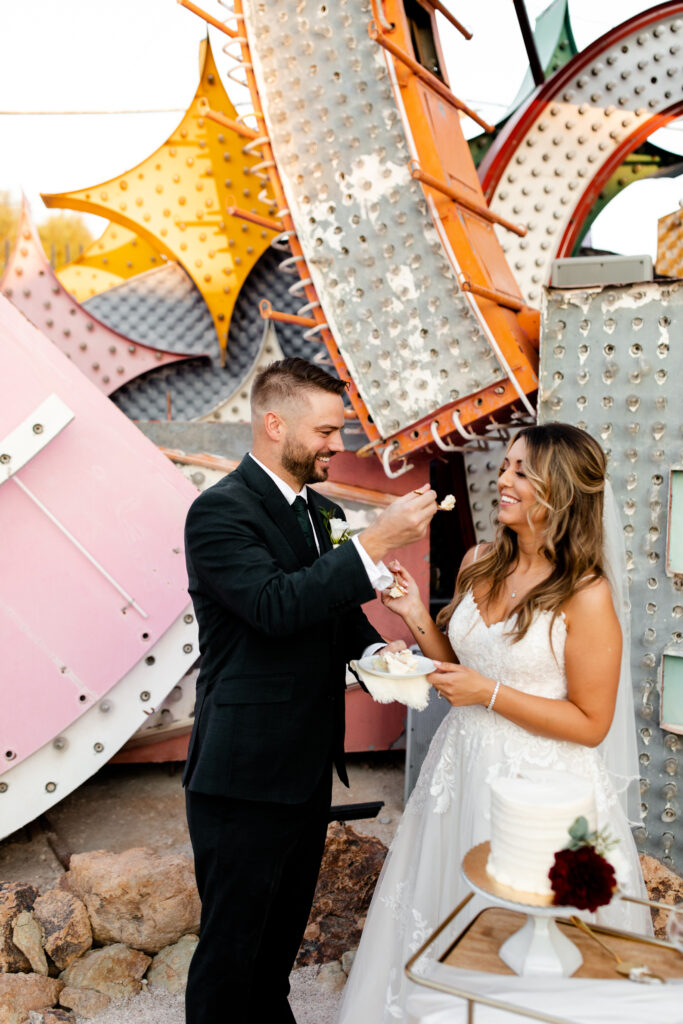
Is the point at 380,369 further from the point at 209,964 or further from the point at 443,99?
the point at 209,964

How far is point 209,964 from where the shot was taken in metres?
2.40

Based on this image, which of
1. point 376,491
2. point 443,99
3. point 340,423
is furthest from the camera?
point 376,491

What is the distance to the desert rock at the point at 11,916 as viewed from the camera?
3.24m

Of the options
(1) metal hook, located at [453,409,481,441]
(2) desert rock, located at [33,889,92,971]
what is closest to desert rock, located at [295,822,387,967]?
(2) desert rock, located at [33,889,92,971]

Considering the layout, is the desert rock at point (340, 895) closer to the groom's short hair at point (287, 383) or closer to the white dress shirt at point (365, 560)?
the white dress shirt at point (365, 560)

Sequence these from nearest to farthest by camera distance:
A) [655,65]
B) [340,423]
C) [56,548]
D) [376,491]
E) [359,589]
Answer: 1. [359,589]
2. [340,423]
3. [56,548]
4. [376,491]
5. [655,65]

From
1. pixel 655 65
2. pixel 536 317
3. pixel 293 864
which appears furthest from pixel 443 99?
pixel 293 864

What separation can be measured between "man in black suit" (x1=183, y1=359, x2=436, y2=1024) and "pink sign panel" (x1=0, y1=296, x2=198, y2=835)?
155 cm

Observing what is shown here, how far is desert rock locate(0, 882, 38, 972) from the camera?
3.24 meters

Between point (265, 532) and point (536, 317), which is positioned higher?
point (265, 532)

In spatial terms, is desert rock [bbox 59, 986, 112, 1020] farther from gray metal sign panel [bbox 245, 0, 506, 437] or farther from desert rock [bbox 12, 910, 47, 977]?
gray metal sign panel [bbox 245, 0, 506, 437]

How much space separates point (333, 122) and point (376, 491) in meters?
1.99

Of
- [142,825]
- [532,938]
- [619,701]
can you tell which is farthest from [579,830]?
[142,825]

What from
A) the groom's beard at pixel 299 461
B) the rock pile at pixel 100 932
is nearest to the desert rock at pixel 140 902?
the rock pile at pixel 100 932
